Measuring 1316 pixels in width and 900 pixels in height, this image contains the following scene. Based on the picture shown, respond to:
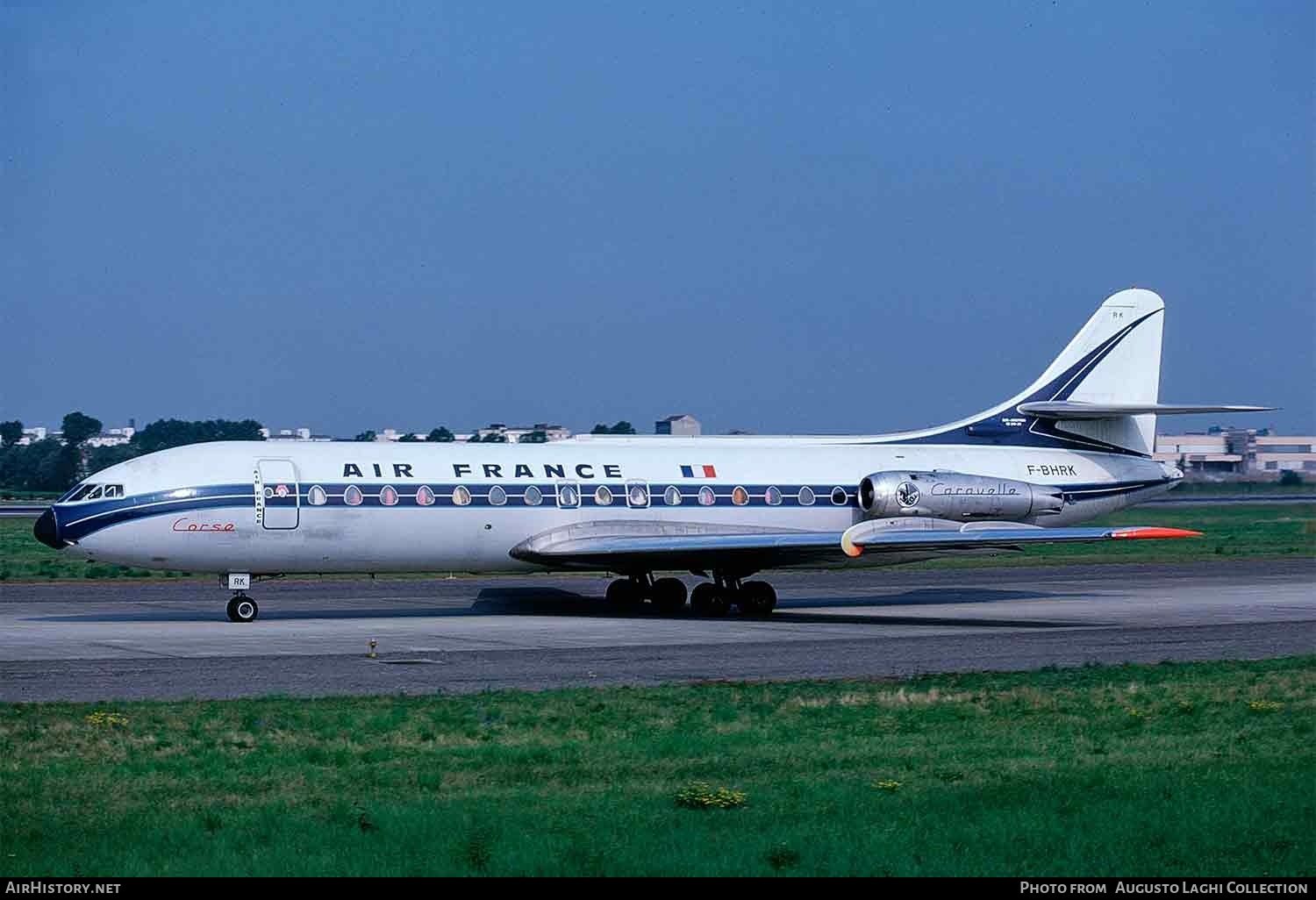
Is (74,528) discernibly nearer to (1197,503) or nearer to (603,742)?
(603,742)

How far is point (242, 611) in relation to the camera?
28.1m

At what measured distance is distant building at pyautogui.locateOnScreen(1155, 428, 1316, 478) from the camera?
70.4m

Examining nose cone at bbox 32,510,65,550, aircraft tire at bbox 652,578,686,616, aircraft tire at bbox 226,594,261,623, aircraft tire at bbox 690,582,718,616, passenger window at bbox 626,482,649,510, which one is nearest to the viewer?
nose cone at bbox 32,510,65,550

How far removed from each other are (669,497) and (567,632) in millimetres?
5762

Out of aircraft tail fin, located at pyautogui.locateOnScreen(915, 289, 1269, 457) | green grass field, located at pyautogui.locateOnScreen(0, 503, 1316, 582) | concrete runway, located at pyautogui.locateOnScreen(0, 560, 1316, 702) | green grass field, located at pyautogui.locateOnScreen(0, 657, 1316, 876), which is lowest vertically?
green grass field, located at pyautogui.locateOnScreen(0, 657, 1316, 876)

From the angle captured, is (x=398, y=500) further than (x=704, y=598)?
No

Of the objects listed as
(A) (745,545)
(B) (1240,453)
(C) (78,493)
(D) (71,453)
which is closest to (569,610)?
(A) (745,545)

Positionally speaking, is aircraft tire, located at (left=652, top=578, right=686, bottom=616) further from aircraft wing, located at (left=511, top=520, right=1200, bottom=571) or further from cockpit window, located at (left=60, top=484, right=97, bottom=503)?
cockpit window, located at (left=60, top=484, right=97, bottom=503)

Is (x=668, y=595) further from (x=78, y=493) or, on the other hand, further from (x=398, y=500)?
(x=78, y=493)

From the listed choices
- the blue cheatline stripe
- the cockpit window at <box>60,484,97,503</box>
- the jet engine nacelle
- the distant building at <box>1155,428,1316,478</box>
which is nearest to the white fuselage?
the blue cheatline stripe

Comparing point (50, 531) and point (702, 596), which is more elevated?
point (50, 531)

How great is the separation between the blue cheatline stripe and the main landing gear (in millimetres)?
1611

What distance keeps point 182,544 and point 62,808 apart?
16.6 meters
